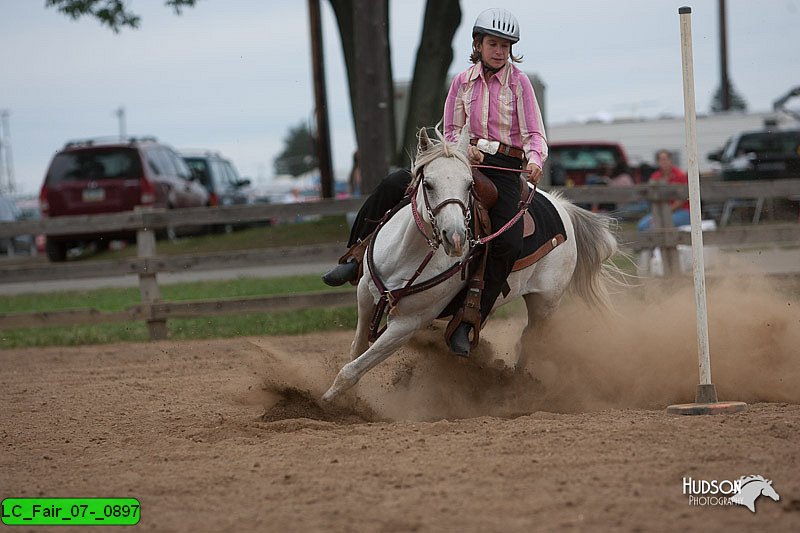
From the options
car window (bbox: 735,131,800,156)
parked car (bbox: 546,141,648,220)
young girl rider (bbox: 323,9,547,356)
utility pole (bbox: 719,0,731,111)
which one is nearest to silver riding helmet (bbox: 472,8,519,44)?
young girl rider (bbox: 323,9,547,356)

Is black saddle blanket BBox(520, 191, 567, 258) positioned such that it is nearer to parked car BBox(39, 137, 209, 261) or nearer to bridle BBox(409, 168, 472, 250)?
bridle BBox(409, 168, 472, 250)

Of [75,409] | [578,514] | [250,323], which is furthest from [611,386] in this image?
[250,323]

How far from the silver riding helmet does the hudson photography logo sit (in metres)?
3.19

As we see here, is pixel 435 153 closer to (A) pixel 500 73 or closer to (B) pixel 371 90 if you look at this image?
(A) pixel 500 73

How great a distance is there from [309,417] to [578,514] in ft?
9.46

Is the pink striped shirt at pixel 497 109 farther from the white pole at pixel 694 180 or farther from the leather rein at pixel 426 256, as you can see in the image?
the white pole at pixel 694 180

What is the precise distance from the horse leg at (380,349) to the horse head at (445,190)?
0.66m

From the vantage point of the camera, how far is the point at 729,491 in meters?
4.32

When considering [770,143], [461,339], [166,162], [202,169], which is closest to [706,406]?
[461,339]

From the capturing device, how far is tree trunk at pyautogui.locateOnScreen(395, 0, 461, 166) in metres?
16.6

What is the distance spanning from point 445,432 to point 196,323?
7230mm

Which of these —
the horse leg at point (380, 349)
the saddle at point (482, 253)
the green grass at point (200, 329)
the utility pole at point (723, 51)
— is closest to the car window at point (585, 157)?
the utility pole at point (723, 51)

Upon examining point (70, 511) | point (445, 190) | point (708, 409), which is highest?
point (445, 190)

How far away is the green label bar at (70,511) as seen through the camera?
436 cm
